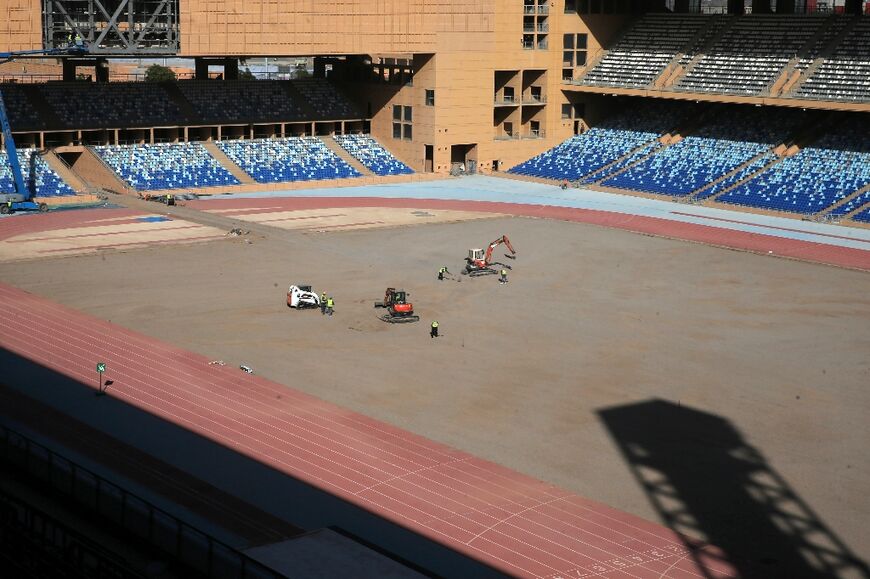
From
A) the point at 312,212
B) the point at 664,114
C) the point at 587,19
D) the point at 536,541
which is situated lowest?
the point at 536,541

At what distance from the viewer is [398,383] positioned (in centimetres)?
4122

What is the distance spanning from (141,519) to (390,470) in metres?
9.78

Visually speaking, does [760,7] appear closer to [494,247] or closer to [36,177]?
[494,247]

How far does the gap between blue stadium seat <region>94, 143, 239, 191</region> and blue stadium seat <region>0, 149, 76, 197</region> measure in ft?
13.2

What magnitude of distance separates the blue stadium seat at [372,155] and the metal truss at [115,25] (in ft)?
60.9

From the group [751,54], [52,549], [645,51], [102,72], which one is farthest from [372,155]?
[52,549]

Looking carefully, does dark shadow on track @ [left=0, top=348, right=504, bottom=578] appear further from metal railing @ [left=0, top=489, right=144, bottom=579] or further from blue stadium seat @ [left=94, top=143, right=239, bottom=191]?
blue stadium seat @ [left=94, top=143, right=239, bottom=191]

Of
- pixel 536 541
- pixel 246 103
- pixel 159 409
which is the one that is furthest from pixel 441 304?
pixel 246 103

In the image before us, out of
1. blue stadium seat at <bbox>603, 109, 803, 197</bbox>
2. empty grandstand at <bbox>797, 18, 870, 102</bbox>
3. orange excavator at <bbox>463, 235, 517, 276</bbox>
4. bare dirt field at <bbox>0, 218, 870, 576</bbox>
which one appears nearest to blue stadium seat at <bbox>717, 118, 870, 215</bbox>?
blue stadium seat at <bbox>603, 109, 803, 197</bbox>

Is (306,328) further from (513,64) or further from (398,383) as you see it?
(513,64)

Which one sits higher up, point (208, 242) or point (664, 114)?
point (664, 114)

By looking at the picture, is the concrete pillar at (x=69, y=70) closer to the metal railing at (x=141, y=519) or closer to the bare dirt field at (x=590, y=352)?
the bare dirt field at (x=590, y=352)

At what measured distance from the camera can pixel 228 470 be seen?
33.0 meters

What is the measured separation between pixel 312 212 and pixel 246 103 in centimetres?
1880
